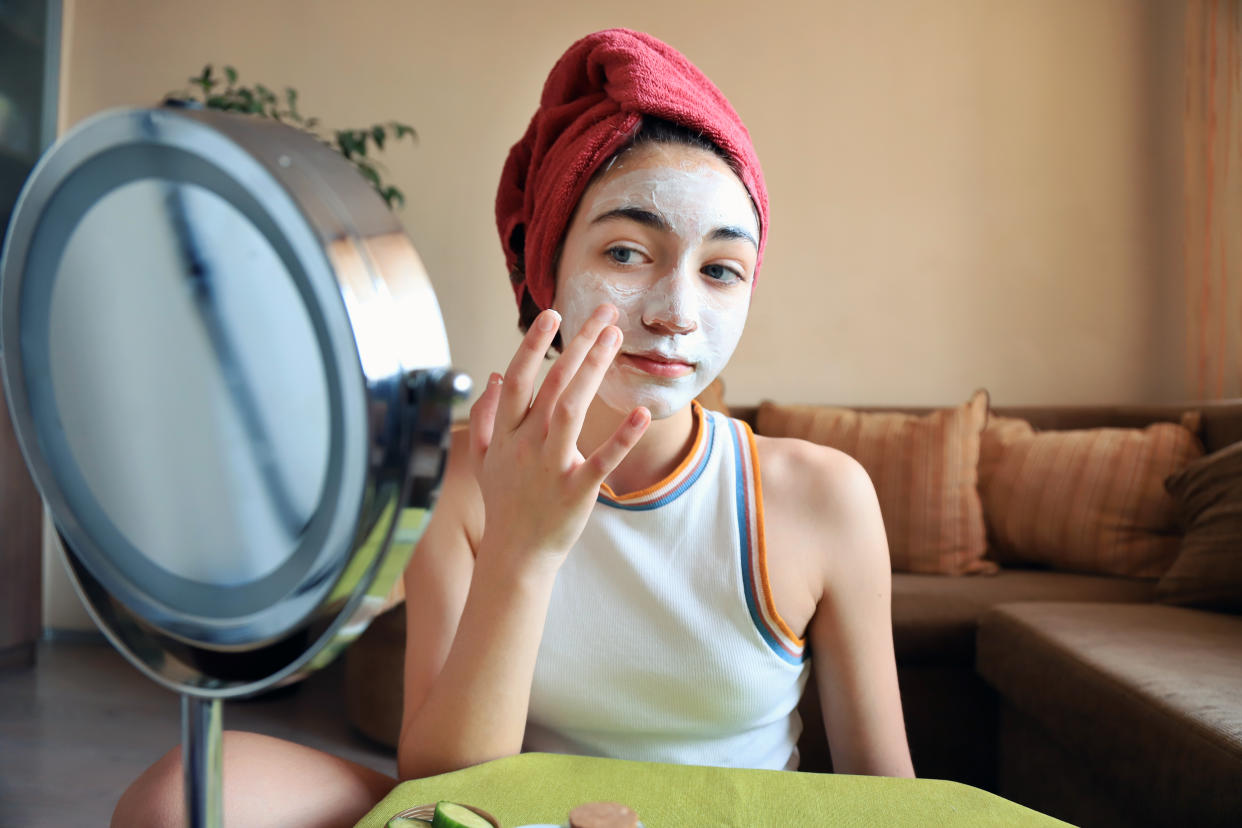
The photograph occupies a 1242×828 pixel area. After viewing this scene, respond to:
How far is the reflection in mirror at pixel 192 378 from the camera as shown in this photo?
0.66 ft

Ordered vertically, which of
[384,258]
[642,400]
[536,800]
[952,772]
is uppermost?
[384,258]

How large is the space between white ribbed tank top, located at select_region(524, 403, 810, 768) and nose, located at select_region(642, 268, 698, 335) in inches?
7.1

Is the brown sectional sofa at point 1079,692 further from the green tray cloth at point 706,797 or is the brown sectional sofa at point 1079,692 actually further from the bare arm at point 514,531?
the bare arm at point 514,531

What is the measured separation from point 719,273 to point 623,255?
11 cm

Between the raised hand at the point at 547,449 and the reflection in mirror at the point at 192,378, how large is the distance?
0.27m

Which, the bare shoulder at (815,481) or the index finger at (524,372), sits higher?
the index finger at (524,372)

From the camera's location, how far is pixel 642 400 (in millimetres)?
894

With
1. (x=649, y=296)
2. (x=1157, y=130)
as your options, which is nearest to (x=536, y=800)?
(x=649, y=296)

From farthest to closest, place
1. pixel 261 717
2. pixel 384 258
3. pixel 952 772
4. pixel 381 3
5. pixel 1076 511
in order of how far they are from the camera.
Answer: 1. pixel 381 3
2. pixel 261 717
3. pixel 1076 511
4. pixel 952 772
5. pixel 384 258

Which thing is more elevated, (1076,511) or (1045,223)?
(1045,223)

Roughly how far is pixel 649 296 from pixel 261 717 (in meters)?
2.23

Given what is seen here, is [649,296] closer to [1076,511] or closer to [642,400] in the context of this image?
[642,400]

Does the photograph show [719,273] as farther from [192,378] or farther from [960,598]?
[960,598]

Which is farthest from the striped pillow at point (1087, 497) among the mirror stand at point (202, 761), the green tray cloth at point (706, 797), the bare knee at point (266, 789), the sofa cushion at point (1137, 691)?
the mirror stand at point (202, 761)
